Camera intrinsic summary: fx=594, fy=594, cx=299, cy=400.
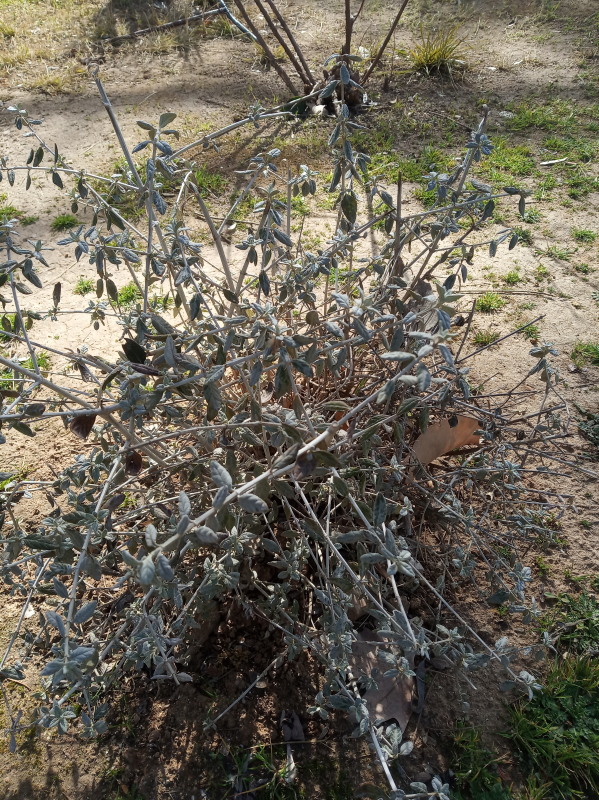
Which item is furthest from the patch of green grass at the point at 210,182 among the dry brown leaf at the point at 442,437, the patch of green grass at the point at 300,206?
the dry brown leaf at the point at 442,437

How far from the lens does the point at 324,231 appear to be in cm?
404

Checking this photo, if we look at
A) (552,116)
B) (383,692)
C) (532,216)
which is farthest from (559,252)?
(383,692)

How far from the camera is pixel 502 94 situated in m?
5.53

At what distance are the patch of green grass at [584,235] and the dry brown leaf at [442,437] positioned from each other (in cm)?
240

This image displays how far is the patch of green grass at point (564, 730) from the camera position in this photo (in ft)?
6.08

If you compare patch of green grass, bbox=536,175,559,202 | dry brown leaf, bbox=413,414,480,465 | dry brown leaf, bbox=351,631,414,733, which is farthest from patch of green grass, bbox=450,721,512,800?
patch of green grass, bbox=536,175,559,202

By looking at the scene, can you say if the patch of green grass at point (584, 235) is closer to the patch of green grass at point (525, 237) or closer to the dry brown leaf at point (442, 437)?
the patch of green grass at point (525, 237)

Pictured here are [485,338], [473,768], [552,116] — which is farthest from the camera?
[552,116]

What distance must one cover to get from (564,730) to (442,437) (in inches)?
40.6

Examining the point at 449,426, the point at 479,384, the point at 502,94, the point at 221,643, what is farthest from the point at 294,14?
the point at 221,643

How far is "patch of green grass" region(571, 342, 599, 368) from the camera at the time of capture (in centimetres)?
312

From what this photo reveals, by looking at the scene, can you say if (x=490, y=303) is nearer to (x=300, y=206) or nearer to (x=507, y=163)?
(x=300, y=206)

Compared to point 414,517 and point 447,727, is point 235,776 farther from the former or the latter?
point 414,517

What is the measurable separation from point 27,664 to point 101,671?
16.4 inches
